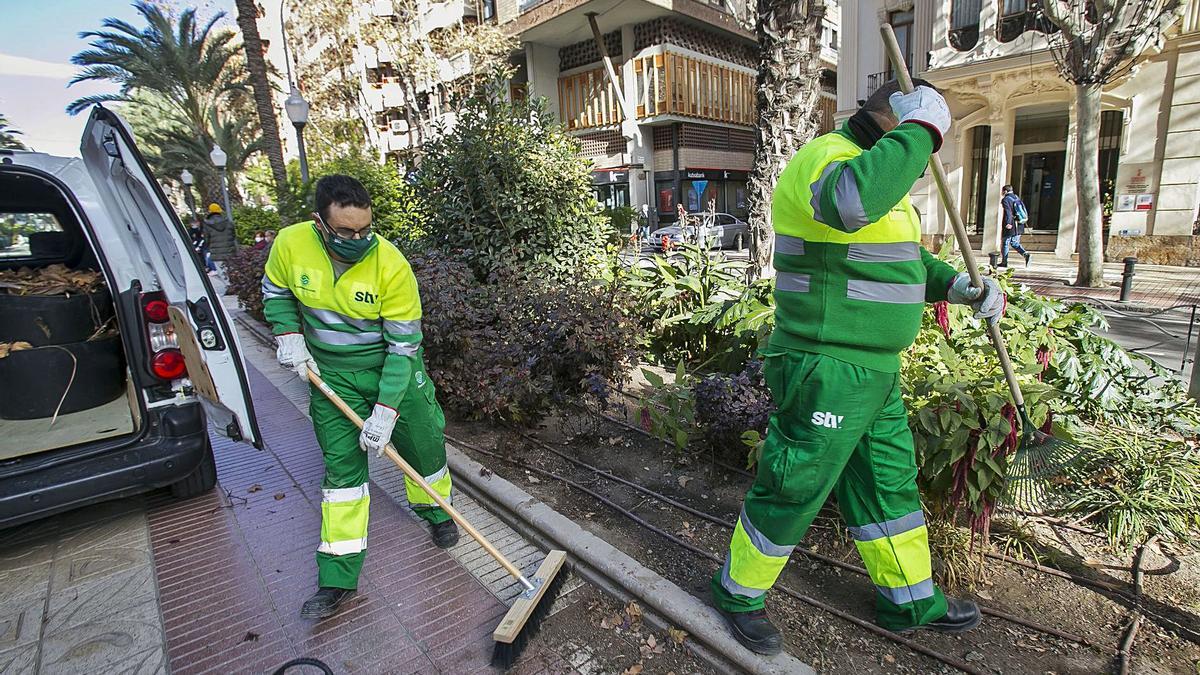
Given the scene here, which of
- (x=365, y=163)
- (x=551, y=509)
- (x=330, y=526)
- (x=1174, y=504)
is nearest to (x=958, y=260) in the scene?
(x=1174, y=504)

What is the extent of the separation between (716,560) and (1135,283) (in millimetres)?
12287

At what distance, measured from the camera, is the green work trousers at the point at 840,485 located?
2174 mm

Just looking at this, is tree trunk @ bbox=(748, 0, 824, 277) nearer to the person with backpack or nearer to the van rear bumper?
the van rear bumper

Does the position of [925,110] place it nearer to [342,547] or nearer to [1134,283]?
[342,547]

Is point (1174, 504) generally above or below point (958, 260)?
below

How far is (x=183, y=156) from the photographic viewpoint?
84.8ft

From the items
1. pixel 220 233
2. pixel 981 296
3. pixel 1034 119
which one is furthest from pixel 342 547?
pixel 1034 119

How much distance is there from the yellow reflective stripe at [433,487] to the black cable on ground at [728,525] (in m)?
1.02

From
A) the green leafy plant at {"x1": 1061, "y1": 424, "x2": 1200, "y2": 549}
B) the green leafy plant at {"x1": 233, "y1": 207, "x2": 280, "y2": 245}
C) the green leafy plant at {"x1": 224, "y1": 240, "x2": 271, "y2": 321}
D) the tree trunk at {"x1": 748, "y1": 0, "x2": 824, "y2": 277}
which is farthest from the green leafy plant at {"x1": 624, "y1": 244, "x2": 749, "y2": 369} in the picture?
the green leafy plant at {"x1": 233, "y1": 207, "x2": 280, "y2": 245}

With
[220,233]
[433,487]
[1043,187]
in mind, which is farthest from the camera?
[220,233]

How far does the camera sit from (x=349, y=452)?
296 centimetres

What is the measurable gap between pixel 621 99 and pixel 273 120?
53.5 ft

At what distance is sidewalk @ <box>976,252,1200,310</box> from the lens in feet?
31.5

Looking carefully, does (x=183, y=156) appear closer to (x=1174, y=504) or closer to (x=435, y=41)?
(x=435, y=41)
